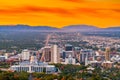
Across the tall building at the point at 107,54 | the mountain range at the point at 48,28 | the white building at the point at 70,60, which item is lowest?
the white building at the point at 70,60

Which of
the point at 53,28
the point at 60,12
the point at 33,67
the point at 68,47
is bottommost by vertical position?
the point at 33,67

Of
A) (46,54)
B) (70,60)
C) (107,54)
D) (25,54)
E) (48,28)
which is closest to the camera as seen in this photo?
(48,28)

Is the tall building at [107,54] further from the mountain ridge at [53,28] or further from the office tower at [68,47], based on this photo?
the mountain ridge at [53,28]

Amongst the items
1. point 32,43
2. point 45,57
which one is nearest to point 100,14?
point 32,43

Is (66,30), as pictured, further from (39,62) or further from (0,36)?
(39,62)

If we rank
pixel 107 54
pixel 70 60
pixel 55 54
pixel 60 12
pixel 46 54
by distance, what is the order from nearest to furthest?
pixel 60 12
pixel 46 54
pixel 55 54
pixel 107 54
pixel 70 60

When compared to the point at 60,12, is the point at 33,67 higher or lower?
lower

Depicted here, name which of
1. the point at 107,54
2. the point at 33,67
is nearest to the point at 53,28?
the point at 33,67

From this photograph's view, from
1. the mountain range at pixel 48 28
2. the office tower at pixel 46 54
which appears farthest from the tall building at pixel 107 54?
the mountain range at pixel 48 28

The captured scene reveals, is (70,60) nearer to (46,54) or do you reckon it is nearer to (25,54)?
(46,54)

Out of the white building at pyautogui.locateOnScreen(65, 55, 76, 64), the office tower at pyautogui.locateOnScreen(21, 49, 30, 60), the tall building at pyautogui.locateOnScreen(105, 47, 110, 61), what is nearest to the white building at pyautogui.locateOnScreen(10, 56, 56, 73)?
the office tower at pyautogui.locateOnScreen(21, 49, 30, 60)

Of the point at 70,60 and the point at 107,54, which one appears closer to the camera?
the point at 107,54
